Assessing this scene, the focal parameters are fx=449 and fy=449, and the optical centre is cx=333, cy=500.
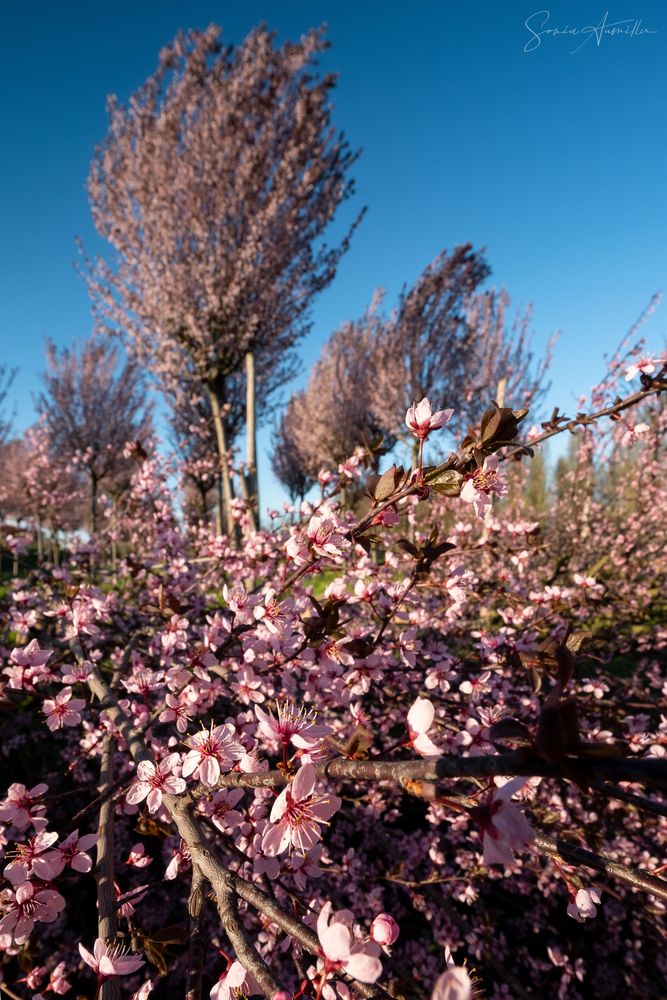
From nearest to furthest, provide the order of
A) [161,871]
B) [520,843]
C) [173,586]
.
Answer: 1. [520,843]
2. [161,871]
3. [173,586]

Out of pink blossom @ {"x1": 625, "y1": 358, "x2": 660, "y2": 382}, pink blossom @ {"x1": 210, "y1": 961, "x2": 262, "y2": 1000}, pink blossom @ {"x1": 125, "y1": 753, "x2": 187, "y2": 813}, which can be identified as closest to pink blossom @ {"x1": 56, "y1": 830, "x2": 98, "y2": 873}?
pink blossom @ {"x1": 125, "y1": 753, "x2": 187, "y2": 813}

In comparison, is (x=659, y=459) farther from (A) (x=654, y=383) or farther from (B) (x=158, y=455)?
(B) (x=158, y=455)

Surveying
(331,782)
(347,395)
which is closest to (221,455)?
(331,782)

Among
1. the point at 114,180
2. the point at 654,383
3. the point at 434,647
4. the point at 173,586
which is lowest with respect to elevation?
the point at 434,647

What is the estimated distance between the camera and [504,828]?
63 cm

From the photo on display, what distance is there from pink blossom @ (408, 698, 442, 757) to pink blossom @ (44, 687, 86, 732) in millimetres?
1181

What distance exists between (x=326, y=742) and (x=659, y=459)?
25.0ft

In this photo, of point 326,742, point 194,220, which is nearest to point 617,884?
point 326,742

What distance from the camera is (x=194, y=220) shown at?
7.80 meters

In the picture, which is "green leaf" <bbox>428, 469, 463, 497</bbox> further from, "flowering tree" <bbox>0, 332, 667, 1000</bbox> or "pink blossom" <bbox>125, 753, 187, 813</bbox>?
"pink blossom" <bbox>125, 753, 187, 813</bbox>

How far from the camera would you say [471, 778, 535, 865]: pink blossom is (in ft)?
2.04

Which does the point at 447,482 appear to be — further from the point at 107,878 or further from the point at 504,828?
the point at 107,878

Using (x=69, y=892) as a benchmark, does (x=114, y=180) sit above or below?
above

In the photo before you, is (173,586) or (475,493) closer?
(475,493)
